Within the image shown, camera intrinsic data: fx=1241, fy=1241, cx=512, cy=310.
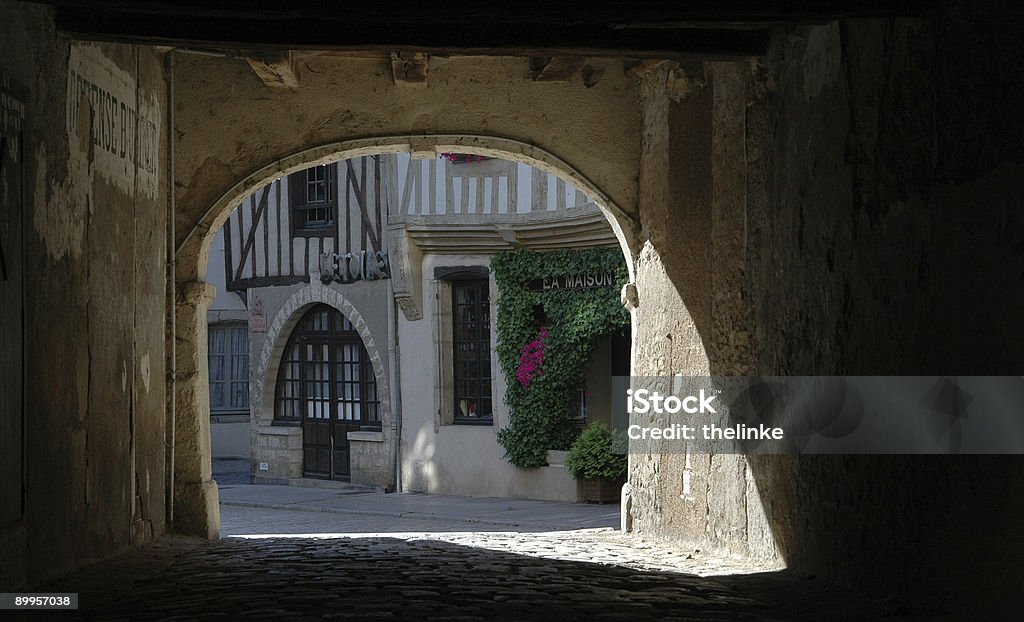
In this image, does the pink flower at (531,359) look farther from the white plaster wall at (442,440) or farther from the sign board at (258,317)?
the sign board at (258,317)

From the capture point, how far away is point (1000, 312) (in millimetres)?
3746

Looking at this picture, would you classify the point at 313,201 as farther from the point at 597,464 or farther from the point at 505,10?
the point at 505,10

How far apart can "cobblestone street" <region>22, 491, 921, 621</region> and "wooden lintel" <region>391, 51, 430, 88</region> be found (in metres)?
2.88

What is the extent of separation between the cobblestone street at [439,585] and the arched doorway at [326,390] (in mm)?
9144

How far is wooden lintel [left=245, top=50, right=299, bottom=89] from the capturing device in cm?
702

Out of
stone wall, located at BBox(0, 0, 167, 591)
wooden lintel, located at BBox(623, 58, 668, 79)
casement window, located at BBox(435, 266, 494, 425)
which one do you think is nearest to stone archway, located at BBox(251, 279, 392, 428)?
casement window, located at BBox(435, 266, 494, 425)

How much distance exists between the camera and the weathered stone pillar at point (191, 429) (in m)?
7.82

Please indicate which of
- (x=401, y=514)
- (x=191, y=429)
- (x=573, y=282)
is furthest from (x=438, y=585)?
(x=573, y=282)

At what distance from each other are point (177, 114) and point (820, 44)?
4433 mm

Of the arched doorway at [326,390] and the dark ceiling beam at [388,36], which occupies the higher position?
the dark ceiling beam at [388,36]

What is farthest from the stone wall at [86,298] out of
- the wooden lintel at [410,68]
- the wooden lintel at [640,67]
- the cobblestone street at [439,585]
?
the wooden lintel at [640,67]

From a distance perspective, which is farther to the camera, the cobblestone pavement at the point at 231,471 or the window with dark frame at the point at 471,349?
the cobblestone pavement at the point at 231,471

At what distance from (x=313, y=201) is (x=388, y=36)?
1193 centimetres

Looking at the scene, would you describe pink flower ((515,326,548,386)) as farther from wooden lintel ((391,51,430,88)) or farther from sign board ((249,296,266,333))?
wooden lintel ((391,51,430,88))
